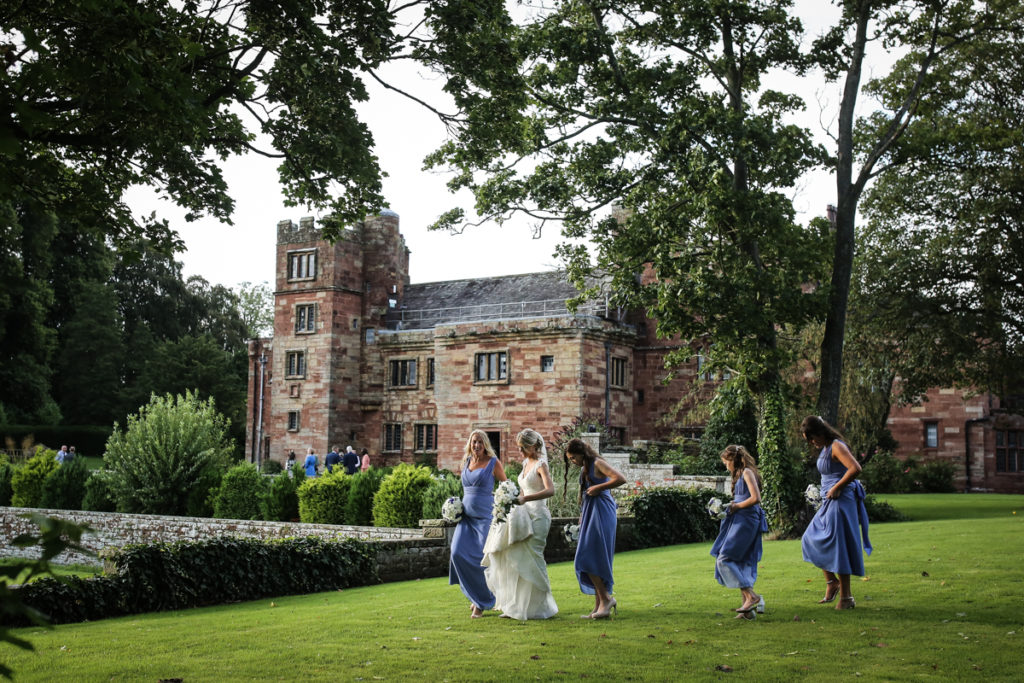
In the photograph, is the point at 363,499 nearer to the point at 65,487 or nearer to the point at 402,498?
the point at 402,498

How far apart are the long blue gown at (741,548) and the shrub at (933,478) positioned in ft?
106

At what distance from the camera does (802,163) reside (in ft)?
66.4

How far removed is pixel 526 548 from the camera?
9.45 meters

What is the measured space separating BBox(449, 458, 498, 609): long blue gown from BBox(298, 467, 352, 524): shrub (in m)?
12.0

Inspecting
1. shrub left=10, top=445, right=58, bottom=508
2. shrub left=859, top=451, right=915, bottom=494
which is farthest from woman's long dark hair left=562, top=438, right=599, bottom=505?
shrub left=859, top=451, right=915, bottom=494

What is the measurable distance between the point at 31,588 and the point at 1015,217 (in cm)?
2398

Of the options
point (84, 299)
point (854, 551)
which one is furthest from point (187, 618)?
point (84, 299)

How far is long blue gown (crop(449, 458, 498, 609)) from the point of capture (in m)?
9.97

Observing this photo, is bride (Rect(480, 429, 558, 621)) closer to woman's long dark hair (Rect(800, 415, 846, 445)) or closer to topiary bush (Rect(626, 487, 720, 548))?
woman's long dark hair (Rect(800, 415, 846, 445))

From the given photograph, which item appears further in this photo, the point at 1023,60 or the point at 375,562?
the point at 1023,60

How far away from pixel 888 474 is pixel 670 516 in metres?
20.6

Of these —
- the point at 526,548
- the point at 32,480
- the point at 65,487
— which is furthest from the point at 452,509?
the point at 32,480

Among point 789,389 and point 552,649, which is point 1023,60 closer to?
point 789,389

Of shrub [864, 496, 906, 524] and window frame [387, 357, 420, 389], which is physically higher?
window frame [387, 357, 420, 389]
